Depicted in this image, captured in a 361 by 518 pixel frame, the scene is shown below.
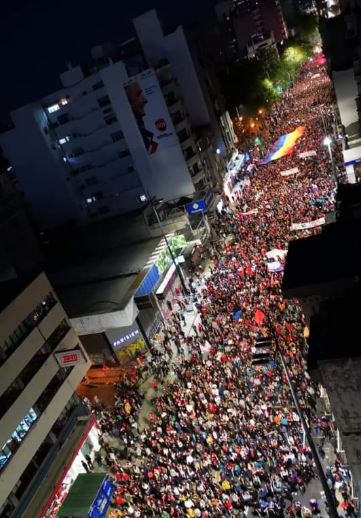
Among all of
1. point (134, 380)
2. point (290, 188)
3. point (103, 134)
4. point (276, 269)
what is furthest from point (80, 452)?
point (103, 134)

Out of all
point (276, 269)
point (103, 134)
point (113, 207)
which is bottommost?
point (276, 269)

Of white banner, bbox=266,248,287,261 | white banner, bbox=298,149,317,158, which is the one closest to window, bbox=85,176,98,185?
white banner, bbox=298,149,317,158

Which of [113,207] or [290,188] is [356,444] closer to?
[290,188]

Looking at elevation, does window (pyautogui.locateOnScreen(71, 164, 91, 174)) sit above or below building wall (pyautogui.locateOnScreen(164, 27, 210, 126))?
below

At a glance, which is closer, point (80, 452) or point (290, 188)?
point (80, 452)

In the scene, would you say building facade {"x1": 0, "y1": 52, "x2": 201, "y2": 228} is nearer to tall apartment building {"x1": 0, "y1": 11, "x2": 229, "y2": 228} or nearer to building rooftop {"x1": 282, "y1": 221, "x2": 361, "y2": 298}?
tall apartment building {"x1": 0, "y1": 11, "x2": 229, "y2": 228}

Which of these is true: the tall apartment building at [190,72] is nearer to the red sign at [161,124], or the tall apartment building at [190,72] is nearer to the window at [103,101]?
the red sign at [161,124]

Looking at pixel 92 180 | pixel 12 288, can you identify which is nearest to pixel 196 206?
pixel 92 180

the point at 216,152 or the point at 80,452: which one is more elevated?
the point at 216,152
